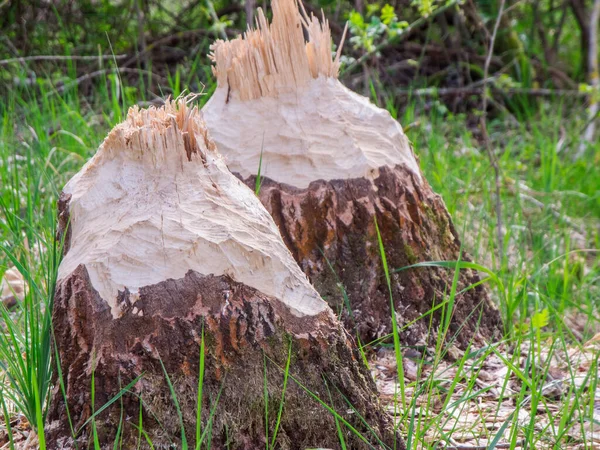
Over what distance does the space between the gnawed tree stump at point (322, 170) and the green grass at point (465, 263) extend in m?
0.19

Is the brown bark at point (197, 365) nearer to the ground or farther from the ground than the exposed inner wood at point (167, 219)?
nearer to the ground

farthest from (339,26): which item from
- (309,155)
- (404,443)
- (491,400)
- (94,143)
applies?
(404,443)

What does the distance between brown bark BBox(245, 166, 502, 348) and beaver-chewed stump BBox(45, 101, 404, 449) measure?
605mm

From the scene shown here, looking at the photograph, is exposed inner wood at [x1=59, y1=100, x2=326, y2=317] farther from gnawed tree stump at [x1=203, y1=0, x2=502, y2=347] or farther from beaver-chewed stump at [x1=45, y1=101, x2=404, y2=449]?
gnawed tree stump at [x1=203, y1=0, x2=502, y2=347]

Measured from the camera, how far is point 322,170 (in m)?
2.45

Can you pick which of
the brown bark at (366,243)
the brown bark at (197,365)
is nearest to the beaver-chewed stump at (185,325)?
the brown bark at (197,365)

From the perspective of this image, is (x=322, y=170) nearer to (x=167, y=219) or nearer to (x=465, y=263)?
(x=465, y=263)

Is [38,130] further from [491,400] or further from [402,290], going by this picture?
[491,400]

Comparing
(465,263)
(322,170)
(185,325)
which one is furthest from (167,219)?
(322,170)

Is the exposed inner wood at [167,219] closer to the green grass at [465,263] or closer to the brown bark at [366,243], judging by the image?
the green grass at [465,263]

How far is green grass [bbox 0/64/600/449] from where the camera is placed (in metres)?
1.72

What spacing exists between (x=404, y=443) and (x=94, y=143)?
7.61ft

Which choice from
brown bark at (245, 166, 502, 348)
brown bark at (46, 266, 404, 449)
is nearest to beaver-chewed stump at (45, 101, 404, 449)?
brown bark at (46, 266, 404, 449)

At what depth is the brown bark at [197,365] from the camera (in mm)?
1608
